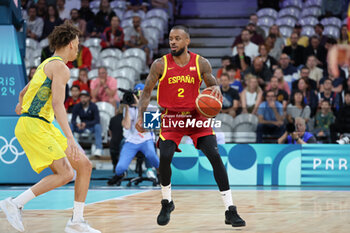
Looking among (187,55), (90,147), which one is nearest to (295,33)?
(90,147)

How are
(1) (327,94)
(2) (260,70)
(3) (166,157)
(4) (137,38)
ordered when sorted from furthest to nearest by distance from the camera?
(4) (137,38)
(2) (260,70)
(1) (327,94)
(3) (166,157)

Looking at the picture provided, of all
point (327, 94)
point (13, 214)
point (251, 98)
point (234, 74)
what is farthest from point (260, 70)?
point (13, 214)

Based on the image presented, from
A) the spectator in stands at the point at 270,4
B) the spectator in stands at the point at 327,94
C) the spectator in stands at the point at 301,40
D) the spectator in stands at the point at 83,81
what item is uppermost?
the spectator in stands at the point at 270,4

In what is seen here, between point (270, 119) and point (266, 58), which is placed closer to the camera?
point (270, 119)

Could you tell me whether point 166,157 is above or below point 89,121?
above

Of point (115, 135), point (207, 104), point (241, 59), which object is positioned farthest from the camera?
point (241, 59)

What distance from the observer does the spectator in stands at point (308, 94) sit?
10697mm

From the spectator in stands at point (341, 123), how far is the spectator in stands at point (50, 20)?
30.6 feet

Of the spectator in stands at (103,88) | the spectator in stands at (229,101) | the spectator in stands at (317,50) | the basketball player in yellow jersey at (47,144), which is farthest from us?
the spectator in stands at (317,50)

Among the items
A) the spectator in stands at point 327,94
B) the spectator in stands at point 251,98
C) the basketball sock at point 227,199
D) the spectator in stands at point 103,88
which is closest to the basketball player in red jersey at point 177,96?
the basketball sock at point 227,199

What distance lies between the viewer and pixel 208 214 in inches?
252

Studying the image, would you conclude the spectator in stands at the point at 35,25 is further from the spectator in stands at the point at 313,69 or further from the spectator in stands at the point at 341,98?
the spectator in stands at the point at 341,98

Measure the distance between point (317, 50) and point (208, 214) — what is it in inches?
358

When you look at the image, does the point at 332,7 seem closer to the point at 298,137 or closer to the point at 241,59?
the point at 241,59
